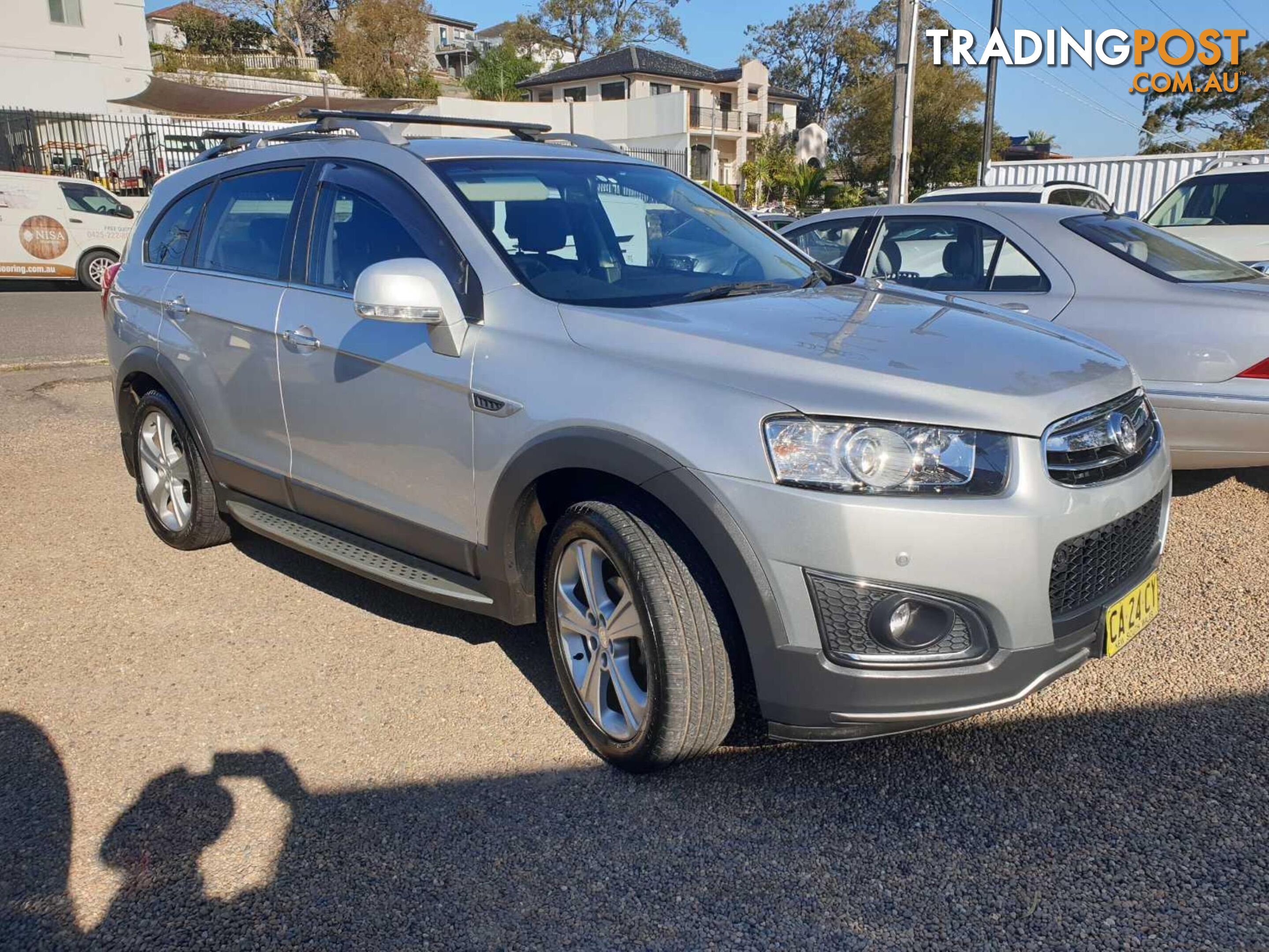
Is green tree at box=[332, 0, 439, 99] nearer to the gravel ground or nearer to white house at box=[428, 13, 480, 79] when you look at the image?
white house at box=[428, 13, 480, 79]

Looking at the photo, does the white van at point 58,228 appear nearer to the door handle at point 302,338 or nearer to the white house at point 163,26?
the door handle at point 302,338

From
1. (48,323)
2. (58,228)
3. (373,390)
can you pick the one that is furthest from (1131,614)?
(58,228)

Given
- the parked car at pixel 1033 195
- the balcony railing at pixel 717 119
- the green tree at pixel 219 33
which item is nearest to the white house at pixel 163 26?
the green tree at pixel 219 33

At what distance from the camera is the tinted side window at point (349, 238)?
3490mm

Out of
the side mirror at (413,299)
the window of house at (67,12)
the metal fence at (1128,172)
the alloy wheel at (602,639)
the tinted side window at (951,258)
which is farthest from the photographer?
the window of house at (67,12)

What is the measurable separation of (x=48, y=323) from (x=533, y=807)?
12036 millimetres

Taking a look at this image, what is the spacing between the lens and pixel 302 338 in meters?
3.64

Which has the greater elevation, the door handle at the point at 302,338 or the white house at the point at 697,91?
the white house at the point at 697,91

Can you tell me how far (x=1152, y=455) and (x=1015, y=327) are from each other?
0.54 m

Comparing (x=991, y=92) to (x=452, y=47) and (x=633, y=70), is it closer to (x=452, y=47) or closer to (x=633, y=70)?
(x=633, y=70)

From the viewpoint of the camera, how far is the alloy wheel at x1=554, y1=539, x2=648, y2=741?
9.21ft

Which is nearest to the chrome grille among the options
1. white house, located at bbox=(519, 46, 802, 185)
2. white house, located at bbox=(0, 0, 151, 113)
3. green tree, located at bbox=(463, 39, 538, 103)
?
white house, located at bbox=(0, 0, 151, 113)

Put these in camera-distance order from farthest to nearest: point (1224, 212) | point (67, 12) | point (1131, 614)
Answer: point (67, 12) < point (1224, 212) < point (1131, 614)

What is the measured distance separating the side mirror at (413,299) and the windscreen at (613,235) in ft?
0.79
